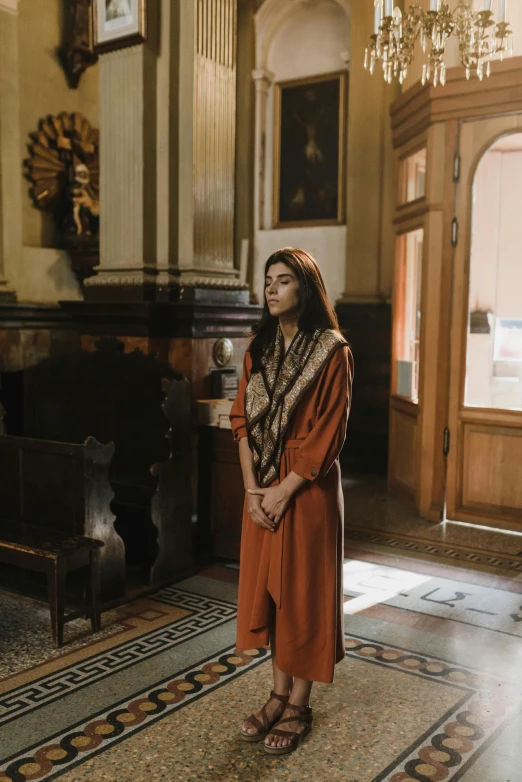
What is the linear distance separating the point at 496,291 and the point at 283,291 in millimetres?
3744

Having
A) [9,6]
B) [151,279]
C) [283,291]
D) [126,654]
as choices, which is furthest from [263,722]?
[9,6]

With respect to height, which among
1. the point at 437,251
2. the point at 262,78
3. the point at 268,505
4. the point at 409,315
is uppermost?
the point at 262,78

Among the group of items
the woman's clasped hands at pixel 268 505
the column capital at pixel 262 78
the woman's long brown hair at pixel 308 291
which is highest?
the column capital at pixel 262 78

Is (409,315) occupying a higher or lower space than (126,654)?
higher

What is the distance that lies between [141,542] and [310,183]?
5.18 meters

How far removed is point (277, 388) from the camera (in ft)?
9.28

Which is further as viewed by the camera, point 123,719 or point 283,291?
point 123,719

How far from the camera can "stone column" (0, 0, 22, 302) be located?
19.7 feet

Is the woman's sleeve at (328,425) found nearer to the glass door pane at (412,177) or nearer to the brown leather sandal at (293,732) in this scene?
the brown leather sandal at (293,732)

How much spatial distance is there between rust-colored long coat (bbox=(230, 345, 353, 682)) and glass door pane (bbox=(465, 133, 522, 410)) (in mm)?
3499

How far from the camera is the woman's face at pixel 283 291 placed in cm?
277

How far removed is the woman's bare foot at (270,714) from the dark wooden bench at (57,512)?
3.86 ft

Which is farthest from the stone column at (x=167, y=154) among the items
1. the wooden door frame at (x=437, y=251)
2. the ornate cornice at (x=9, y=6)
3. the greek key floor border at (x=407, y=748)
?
the greek key floor border at (x=407, y=748)

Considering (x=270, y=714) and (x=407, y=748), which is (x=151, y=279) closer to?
(x=270, y=714)
